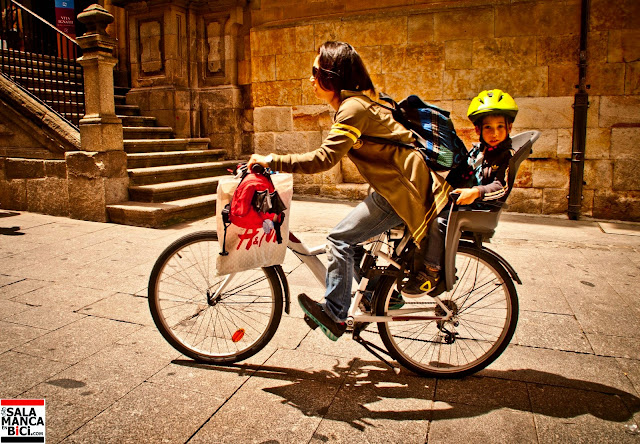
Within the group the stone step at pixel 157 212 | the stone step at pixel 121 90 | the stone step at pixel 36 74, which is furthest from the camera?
the stone step at pixel 121 90

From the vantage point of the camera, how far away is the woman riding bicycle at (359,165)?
103 inches

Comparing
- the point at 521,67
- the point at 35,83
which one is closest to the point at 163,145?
the point at 35,83

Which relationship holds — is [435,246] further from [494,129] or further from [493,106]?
[493,106]

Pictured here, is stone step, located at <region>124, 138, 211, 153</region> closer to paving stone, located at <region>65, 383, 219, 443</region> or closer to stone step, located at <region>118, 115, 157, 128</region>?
stone step, located at <region>118, 115, 157, 128</region>

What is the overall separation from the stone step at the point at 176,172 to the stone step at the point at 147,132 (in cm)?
114

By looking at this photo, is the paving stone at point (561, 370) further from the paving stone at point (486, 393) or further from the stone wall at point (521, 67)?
the stone wall at point (521, 67)

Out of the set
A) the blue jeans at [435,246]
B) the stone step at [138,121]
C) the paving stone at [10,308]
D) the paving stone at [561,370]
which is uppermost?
the stone step at [138,121]

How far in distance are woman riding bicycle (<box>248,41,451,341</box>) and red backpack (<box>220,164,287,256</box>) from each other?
0.29ft

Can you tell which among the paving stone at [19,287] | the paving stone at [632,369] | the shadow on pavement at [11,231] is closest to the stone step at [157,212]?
the shadow on pavement at [11,231]

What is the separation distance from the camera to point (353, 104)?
8.61 ft

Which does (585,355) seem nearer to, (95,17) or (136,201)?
(136,201)

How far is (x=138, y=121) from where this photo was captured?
9664mm

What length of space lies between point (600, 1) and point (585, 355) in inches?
235

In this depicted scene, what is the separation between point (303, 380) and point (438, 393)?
75 cm
